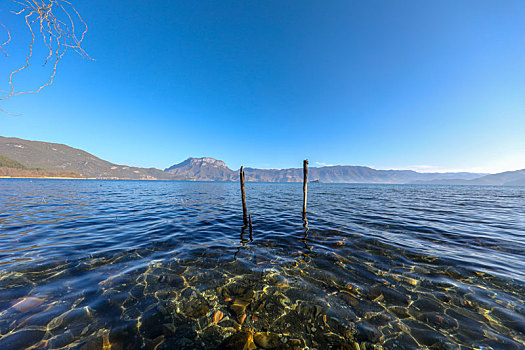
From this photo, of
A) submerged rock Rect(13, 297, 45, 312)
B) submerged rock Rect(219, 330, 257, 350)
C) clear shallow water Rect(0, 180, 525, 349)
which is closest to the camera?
submerged rock Rect(219, 330, 257, 350)

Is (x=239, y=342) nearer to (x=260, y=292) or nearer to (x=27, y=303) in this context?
(x=260, y=292)

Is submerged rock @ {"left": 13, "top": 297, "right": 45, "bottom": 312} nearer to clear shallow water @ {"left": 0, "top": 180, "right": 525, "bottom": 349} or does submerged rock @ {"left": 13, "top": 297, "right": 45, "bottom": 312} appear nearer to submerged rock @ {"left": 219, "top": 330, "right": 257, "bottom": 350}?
clear shallow water @ {"left": 0, "top": 180, "right": 525, "bottom": 349}

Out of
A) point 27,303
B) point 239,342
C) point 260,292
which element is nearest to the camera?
point 239,342

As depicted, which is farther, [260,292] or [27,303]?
[260,292]

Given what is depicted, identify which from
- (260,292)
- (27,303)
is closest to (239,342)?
(260,292)

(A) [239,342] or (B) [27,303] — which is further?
(B) [27,303]

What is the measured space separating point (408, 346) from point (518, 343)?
2.71 m

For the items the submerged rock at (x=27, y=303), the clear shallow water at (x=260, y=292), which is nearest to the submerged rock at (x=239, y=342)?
the clear shallow water at (x=260, y=292)

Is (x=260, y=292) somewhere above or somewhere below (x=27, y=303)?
below

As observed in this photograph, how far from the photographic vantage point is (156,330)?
14.8 ft

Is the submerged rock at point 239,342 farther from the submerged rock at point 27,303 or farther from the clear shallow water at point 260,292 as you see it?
the submerged rock at point 27,303

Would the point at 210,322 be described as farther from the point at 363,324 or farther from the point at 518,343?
the point at 518,343

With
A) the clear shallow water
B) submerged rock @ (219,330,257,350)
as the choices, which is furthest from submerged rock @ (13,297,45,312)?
submerged rock @ (219,330,257,350)

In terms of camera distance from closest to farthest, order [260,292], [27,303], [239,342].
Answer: [239,342] < [27,303] < [260,292]
